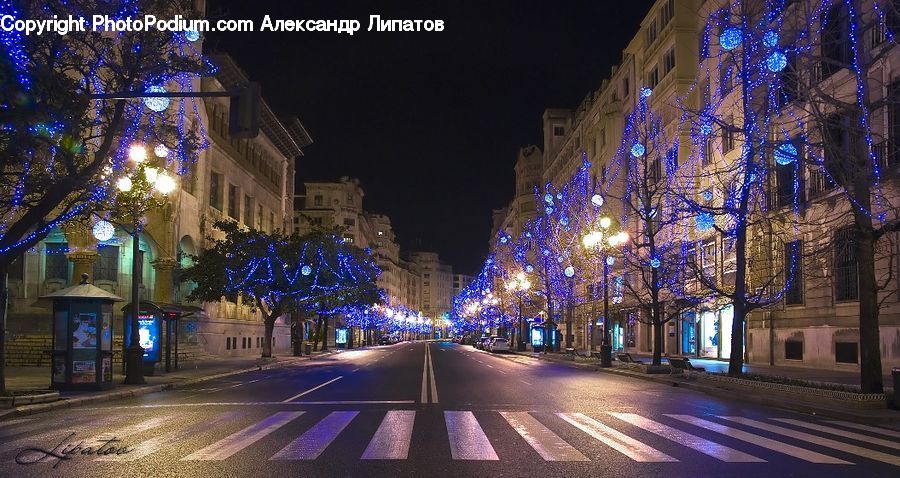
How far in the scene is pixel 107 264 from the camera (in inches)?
1518

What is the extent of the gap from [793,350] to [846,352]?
402 cm

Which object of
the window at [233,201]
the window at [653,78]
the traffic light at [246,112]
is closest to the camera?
the traffic light at [246,112]

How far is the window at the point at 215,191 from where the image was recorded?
165 ft

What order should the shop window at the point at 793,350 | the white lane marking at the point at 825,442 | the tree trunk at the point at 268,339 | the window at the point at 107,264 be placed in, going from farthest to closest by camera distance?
the tree trunk at the point at 268,339 < the window at the point at 107,264 < the shop window at the point at 793,350 < the white lane marking at the point at 825,442

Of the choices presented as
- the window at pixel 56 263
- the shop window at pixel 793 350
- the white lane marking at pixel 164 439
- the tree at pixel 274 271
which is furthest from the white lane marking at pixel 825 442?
the tree at pixel 274 271

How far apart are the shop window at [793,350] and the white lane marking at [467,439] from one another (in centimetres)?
2285

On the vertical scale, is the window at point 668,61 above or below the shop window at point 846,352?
above

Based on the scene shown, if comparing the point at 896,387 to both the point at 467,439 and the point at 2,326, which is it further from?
the point at 2,326

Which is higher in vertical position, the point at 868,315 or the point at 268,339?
the point at 868,315

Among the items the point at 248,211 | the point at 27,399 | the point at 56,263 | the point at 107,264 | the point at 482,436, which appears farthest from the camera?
the point at 248,211

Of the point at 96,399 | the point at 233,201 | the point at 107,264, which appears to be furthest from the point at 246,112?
the point at 233,201

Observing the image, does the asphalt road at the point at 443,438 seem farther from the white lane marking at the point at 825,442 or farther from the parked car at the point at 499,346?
the parked car at the point at 499,346

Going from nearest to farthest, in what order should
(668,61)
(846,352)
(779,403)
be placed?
(779,403) → (846,352) → (668,61)

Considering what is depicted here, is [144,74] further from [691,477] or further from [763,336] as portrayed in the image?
[763,336]
